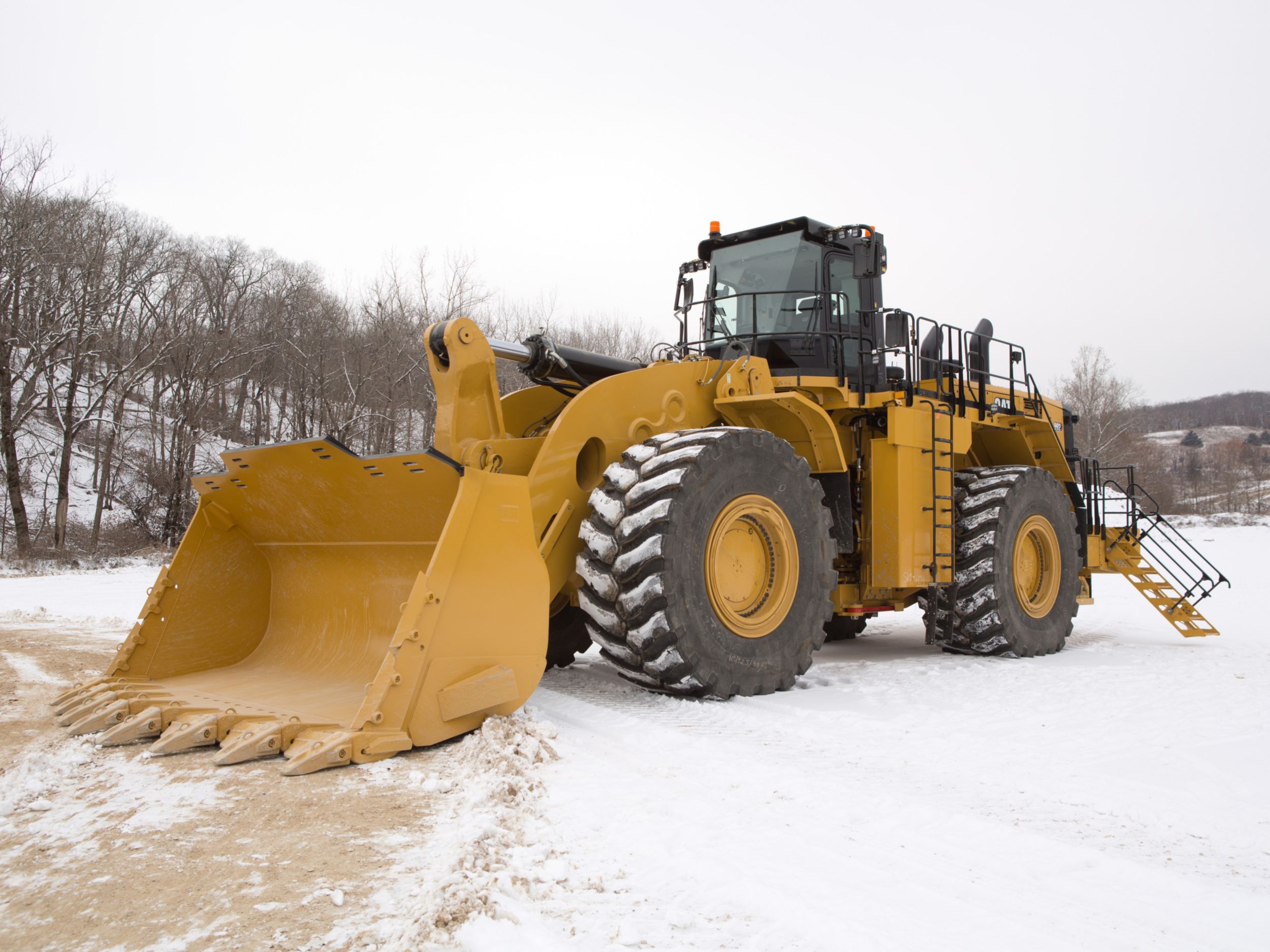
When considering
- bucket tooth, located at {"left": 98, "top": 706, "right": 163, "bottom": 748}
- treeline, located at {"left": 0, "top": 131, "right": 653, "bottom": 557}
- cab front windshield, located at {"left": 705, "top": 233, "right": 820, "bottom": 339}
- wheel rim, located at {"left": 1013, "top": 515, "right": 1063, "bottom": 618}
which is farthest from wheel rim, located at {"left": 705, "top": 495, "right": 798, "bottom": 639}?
treeline, located at {"left": 0, "top": 131, "right": 653, "bottom": 557}

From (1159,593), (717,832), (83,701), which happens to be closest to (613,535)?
(717,832)

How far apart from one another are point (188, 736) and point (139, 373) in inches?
936

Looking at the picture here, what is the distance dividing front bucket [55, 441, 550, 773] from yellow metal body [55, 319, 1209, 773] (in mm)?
11

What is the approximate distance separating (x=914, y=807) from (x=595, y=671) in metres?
3.35

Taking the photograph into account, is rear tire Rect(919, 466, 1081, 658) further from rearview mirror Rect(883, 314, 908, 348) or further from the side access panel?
rearview mirror Rect(883, 314, 908, 348)

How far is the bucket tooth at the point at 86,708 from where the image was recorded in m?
4.42

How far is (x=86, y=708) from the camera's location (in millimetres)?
4465

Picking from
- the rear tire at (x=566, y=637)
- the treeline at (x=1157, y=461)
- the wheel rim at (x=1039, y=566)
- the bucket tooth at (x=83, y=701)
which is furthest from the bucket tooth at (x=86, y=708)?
the treeline at (x=1157, y=461)

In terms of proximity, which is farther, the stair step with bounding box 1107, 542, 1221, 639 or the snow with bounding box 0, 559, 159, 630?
the snow with bounding box 0, 559, 159, 630

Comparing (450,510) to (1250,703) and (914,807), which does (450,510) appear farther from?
(1250,703)

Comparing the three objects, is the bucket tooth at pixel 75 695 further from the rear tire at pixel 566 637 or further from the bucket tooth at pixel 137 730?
the rear tire at pixel 566 637

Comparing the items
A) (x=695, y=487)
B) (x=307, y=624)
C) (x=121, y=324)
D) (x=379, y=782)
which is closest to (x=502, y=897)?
(x=379, y=782)

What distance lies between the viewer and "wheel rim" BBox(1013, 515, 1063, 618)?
8.35 meters

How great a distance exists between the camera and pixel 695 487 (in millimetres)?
5191
